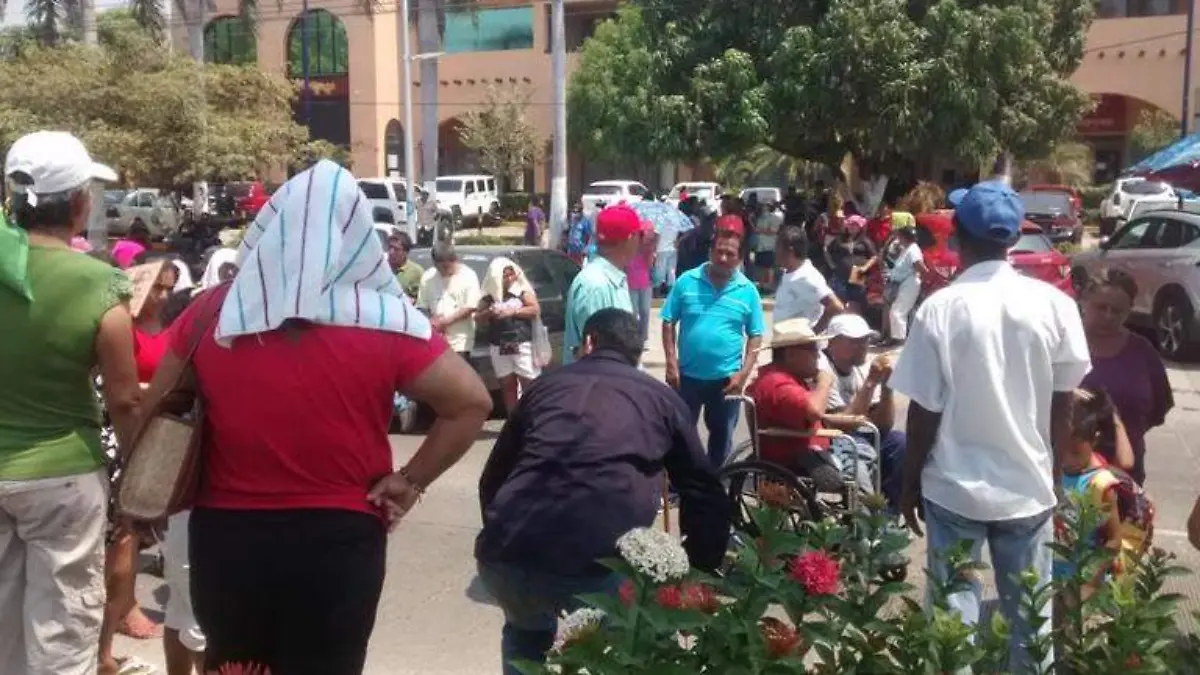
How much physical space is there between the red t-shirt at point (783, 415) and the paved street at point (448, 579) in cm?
82

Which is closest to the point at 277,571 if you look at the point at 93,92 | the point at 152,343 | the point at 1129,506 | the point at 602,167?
the point at 152,343

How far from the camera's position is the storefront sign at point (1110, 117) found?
142ft

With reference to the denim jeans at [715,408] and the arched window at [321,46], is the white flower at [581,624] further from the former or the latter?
the arched window at [321,46]

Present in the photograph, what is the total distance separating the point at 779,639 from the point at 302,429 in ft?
3.78

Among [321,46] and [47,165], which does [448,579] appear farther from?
[321,46]

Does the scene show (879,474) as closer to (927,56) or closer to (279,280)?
(279,280)

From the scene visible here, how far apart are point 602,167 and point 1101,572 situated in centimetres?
4927

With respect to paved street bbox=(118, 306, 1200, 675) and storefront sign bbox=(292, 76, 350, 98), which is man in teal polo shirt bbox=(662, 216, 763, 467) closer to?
paved street bbox=(118, 306, 1200, 675)

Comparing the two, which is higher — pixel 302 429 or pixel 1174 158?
pixel 1174 158

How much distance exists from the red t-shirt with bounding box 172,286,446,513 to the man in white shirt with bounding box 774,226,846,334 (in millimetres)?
5635

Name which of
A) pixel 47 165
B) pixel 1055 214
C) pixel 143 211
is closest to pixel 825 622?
pixel 47 165

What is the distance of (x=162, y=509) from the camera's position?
3.11 metres

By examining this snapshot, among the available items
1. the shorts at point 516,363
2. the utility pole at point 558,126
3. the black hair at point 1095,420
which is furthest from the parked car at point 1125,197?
the black hair at point 1095,420

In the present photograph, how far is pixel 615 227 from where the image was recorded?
7082 millimetres
